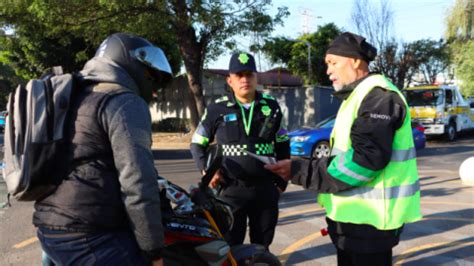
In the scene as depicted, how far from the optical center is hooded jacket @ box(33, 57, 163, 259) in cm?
174

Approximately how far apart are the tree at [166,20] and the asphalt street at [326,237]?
7540 millimetres

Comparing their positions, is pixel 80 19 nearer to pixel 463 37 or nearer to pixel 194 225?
pixel 194 225

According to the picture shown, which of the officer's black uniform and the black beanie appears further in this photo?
the officer's black uniform

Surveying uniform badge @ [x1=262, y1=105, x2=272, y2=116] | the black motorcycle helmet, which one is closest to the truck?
uniform badge @ [x1=262, y1=105, x2=272, y2=116]

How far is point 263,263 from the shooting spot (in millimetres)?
3033

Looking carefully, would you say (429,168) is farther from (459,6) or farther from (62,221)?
(459,6)

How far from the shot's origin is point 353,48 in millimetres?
2320

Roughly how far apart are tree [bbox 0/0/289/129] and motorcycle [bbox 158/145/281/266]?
12.3 m

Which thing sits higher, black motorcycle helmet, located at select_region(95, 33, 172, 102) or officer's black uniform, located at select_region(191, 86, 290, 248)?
black motorcycle helmet, located at select_region(95, 33, 172, 102)

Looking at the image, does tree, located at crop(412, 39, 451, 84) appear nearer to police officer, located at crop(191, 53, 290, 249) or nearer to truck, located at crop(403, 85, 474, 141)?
truck, located at crop(403, 85, 474, 141)

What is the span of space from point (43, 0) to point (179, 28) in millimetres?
4560

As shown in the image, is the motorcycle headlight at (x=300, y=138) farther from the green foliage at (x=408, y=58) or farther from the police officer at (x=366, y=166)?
the green foliage at (x=408, y=58)

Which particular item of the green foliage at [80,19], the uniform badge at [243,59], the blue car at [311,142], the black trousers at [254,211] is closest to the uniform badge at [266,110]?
the uniform badge at [243,59]

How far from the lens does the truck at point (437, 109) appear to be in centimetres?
1709
